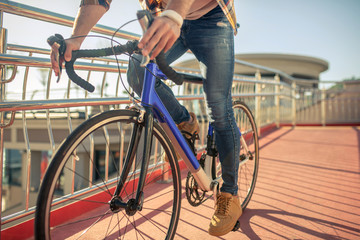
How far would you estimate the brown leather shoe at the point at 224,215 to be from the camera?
151 centimetres

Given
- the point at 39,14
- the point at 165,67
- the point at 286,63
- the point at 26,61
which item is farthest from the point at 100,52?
the point at 286,63

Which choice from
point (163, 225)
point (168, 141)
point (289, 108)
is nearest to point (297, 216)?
point (163, 225)

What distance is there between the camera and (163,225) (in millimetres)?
1766

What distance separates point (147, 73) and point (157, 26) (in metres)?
0.40

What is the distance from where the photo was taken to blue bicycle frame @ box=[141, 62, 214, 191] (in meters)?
1.19

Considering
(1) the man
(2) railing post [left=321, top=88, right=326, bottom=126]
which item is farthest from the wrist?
(2) railing post [left=321, top=88, right=326, bottom=126]

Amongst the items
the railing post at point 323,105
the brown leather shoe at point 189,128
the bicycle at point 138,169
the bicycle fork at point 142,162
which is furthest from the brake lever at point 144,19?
the railing post at point 323,105

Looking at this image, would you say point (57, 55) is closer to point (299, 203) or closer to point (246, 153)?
point (246, 153)

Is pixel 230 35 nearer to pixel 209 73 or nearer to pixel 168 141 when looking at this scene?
pixel 209 73

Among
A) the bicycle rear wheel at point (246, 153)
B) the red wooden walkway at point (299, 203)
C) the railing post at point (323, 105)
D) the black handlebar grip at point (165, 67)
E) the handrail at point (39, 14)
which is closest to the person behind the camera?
the black handlebar grip at point (165, 67)

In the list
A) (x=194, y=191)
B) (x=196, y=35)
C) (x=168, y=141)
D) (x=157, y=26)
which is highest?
(x=196, y=35)

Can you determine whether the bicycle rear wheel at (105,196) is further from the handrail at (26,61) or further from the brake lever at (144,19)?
the handrail at (26,61)

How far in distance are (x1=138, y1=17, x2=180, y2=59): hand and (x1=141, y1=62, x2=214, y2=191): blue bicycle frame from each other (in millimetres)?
248

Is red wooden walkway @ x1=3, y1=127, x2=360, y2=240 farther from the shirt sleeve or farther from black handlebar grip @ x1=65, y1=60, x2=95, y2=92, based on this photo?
the shirt sleeve
